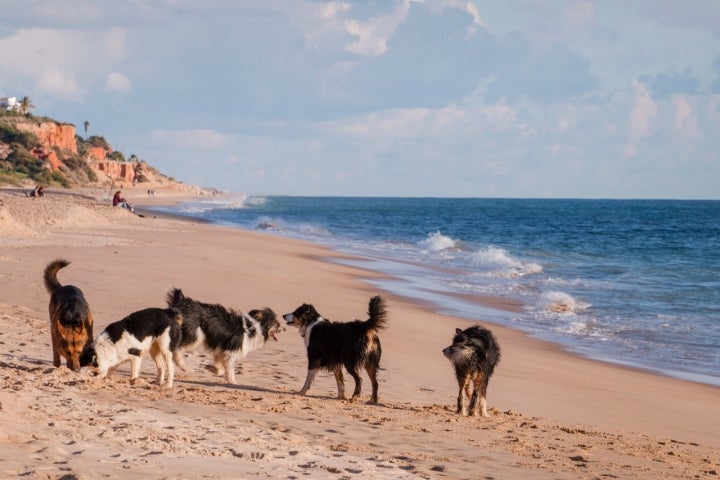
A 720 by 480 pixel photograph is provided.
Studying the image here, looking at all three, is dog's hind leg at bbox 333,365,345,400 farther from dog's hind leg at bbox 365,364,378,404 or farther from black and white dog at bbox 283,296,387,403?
dog's hind leg at bbox 365,364,378,404

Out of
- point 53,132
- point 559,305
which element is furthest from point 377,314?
point 53,132

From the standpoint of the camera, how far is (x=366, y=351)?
9625 millimetres

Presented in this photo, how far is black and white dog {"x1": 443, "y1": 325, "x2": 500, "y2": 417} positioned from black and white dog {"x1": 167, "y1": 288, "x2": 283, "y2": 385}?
247 centimetres

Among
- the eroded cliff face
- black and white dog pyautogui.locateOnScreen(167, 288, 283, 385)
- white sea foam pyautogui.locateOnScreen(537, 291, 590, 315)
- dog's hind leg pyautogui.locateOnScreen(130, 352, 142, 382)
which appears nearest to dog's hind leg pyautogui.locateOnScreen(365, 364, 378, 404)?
black and white dog pyautogui.locateOnScreen(167, 288, 283, 385)

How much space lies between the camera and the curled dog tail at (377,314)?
370 inches

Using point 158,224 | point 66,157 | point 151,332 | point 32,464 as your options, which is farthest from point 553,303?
point 66,157

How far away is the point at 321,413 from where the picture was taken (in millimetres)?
8359

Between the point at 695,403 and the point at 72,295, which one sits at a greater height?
the point at 72,295

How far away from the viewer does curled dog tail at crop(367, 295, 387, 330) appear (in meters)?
9.40

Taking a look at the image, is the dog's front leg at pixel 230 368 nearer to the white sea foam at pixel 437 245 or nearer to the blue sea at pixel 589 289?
the blue sea at pixel 589 289

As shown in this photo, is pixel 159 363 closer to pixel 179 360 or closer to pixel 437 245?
pixel 179 360

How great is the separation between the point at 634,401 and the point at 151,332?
A: 20.6ft

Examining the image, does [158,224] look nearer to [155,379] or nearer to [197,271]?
[197,271]

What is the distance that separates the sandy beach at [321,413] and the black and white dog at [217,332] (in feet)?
0.92
